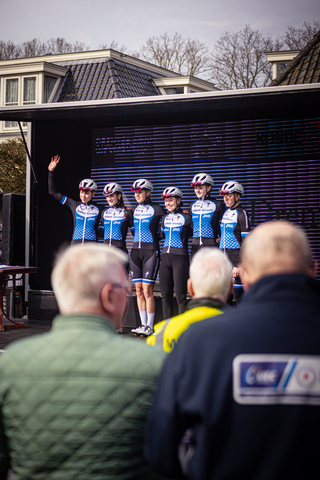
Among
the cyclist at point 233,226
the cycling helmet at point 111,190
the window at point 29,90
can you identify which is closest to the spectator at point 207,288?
the cyclist at point 233,226

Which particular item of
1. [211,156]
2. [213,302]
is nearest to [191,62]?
[211,156]

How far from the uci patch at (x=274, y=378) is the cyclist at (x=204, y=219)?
266 inches

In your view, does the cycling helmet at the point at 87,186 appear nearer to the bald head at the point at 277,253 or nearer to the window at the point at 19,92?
the bald head at the point at 277,253

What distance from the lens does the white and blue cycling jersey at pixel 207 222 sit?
8.15m

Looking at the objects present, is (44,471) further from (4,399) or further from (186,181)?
(186,181)

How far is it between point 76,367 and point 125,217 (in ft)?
23.5

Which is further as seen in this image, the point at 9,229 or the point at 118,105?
the point at 9,229

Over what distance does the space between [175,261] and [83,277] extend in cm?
642

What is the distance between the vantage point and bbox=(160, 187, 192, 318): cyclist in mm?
8031

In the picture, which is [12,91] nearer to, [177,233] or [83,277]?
[177,233]

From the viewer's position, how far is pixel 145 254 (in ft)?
27.5

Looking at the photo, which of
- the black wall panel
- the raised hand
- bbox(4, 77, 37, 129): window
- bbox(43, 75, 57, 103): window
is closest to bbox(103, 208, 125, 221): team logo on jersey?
the raised hand

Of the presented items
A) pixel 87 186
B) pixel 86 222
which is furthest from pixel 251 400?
pixel 87 186

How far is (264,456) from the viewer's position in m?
1.35
